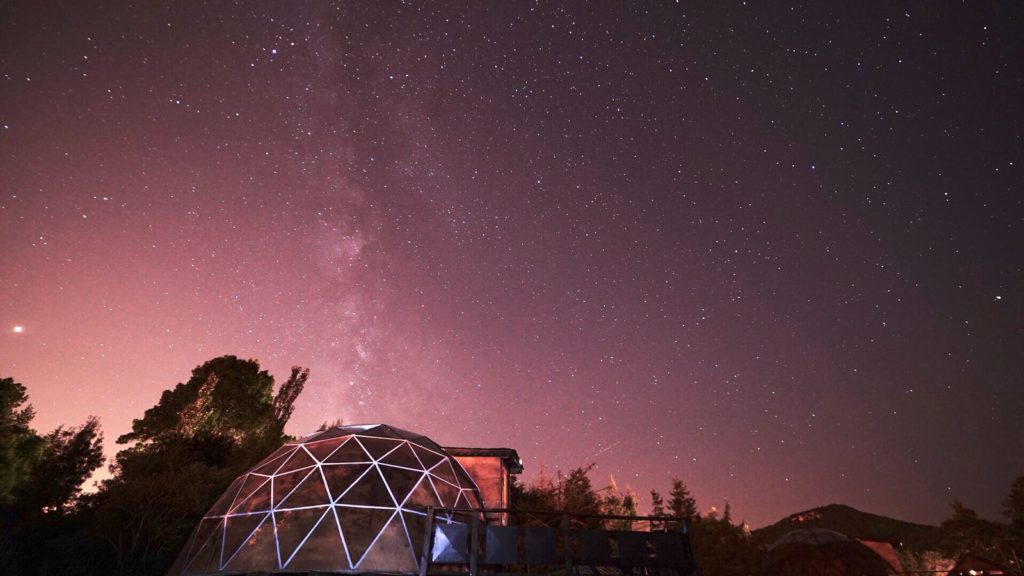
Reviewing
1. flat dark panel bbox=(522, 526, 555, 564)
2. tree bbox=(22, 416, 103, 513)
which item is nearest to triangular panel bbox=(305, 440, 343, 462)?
flat dark panel bbox=(522, 526, 555, 564)

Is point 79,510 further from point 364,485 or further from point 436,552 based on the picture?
point 436,552

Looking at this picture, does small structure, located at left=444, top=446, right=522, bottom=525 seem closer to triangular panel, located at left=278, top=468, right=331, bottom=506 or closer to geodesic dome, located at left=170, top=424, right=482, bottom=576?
geodesic dome, located at left=170, top=424, right=482, bottom=576

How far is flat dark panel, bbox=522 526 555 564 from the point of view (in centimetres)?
996

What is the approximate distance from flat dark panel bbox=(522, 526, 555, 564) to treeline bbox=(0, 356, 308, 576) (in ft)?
57.6

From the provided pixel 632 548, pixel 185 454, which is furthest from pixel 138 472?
pixel 632 548

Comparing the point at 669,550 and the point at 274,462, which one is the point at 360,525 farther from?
the point at 669,550

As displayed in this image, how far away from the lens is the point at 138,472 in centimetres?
2427

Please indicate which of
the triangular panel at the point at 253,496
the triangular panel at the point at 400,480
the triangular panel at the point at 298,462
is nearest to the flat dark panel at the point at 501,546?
the triangular panel at the point at 400,480

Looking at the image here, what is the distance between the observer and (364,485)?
13281mm

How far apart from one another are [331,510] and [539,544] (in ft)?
19.2

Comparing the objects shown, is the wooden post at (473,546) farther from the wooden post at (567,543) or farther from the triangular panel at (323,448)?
the triangular panel at (323,448)

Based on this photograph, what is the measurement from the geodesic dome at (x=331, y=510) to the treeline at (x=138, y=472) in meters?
8.57

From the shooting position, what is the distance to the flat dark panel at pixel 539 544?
32.7 ft

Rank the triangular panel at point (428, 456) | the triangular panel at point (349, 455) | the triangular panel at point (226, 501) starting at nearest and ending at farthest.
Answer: the triangular panel at point (226, 501), the triangular panel at point (349, 455), the triangular panel at point (428, 456)
